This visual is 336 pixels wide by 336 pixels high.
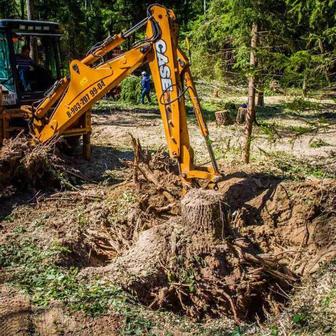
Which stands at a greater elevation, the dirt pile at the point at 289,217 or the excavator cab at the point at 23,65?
the excavator cab at the point at 23,65

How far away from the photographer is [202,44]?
1195cm

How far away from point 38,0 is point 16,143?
2208 centimetres

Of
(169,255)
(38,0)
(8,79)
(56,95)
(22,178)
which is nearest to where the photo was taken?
(169,255)

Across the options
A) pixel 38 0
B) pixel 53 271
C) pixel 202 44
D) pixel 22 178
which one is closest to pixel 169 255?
pixel 53 271

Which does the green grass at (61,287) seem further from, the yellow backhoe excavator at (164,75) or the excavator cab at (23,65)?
the excavator cab at (23,65)

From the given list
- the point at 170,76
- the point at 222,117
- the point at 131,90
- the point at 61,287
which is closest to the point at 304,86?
the point at 170,76

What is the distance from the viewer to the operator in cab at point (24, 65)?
1036 cm

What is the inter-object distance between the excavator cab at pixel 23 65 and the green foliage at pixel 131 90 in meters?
11.3

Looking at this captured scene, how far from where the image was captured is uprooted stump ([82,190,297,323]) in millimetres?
5574

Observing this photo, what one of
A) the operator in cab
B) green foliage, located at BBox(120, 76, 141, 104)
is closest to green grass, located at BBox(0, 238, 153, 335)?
the operator in cab

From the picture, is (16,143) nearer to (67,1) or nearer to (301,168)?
(301,168)

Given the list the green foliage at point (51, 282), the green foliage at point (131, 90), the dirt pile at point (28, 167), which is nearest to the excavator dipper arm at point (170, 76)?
the dirt pile at point (28, 167)

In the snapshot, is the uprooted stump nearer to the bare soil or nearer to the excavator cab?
the bare soil

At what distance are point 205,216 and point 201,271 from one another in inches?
26.3
